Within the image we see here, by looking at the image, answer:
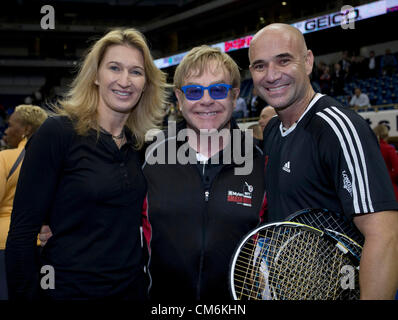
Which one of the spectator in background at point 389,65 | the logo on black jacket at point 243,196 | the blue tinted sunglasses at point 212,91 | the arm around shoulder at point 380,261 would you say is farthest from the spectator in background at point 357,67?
→ the arm around shoulder at point 380,261

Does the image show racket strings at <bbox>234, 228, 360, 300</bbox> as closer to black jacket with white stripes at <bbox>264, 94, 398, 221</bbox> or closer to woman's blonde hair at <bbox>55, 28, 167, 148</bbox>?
black jacket with white stripes at <bbox>264, 94, 398, 221</bbox>

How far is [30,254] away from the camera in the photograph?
5.22 ft

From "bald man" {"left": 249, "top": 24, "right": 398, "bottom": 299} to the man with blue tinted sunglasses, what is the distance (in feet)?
0.50

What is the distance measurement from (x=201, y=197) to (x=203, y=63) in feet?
2.23

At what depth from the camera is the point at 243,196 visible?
1.80 metres

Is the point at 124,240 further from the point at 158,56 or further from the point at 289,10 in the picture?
the point at 158,56

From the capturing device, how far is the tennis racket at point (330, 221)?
150cm

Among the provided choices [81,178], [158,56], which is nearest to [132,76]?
[81,178]

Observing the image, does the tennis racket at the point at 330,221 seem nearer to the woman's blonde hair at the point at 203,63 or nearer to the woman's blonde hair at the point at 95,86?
the woman's blonde hair at the point at 203,63

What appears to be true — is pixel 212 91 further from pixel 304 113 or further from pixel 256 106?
pixel 256 106

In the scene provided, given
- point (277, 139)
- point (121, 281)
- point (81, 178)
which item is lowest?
point (121, 281)

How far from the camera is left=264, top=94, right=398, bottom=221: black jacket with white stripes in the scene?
1.39 metres
